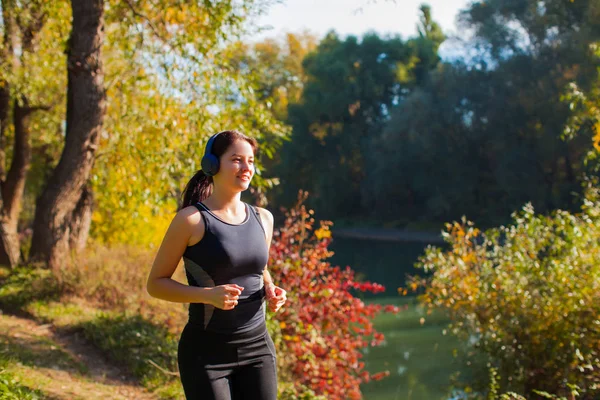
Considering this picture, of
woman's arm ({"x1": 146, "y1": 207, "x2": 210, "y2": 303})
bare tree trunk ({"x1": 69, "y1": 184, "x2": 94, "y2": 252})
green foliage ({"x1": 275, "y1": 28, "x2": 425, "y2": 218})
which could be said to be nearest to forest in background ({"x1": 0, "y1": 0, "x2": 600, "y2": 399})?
bare tree trunk ({"x1": 69, "y1": 184, "x2": 94, "y2": 252})

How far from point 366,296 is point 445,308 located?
344 inches

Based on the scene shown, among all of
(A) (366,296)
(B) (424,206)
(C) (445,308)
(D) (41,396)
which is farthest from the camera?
(B) (424,206)

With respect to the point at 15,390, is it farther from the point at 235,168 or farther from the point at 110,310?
the point at 110,310

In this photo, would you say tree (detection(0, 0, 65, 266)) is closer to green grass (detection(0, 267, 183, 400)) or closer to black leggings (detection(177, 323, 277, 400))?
green grass (detection(0, 267, 183, 400))

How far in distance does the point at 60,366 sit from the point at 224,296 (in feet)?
13.8

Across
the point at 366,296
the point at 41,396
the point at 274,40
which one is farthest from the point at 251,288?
the point at 274,40

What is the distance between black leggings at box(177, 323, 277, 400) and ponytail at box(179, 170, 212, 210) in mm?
539

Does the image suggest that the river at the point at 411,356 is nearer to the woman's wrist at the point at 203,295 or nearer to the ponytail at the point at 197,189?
the ponytail at the point at 197,189

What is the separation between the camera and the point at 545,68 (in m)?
29.6

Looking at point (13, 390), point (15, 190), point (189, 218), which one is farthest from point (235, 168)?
point (15, 190)

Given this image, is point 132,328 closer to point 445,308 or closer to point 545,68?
point 445,308

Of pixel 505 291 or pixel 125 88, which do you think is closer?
pixel 505 291

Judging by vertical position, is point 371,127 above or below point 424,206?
above

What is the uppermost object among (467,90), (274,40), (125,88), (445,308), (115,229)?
(274,40)
